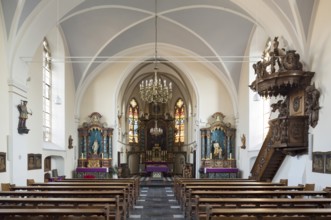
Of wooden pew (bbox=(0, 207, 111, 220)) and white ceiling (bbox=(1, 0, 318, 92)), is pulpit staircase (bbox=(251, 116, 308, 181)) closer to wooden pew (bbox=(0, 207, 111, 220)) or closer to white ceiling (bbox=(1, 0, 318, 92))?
white ceiling (bbox=(1, 0, 318, 92))

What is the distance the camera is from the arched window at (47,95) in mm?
18891

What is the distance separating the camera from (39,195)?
360 inches

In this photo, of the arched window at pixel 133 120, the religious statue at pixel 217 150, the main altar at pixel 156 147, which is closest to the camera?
the religious statue at pixel 217 150

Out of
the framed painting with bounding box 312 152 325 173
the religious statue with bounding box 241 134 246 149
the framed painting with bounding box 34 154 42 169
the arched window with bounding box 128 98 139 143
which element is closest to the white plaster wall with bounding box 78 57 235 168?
the religious statue with bounding box 241 134 246 149

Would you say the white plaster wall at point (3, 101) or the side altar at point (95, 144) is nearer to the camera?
the white plaster wall at point (3, 101)

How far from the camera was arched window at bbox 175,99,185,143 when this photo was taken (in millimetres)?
32625

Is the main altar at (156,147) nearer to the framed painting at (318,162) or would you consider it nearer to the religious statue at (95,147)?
the religious statue at (95,147)

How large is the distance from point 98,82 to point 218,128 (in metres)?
7.61

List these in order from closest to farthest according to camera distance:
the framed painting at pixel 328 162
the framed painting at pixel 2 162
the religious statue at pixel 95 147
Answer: the framed painting at pixel 328 162 < the framed painting at pixel 2 162 < the religious statue at pixel 95 147

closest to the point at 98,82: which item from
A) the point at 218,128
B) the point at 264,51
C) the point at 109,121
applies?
the point at 109,121

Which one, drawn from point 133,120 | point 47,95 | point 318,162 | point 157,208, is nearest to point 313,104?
point 318,162

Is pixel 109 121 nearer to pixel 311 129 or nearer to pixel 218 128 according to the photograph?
pixel 218 128

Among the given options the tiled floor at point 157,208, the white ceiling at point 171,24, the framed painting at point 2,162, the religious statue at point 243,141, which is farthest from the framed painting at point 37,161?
the religious statue at point 243,141

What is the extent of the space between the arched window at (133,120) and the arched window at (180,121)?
3465mm
